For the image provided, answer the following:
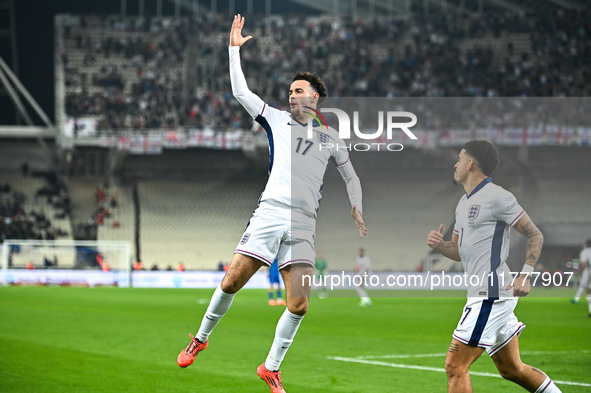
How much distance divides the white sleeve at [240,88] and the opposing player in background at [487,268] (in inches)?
74.4

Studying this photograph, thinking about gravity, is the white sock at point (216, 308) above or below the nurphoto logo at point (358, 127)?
below

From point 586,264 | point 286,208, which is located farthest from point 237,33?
point 586,264

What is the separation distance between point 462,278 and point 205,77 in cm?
3752

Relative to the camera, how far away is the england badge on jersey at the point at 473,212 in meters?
5.82

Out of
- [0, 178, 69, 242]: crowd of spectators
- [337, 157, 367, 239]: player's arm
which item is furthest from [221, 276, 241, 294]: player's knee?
[0, 178, 69, 242]: crowd of spectators

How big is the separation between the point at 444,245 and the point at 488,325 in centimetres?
80

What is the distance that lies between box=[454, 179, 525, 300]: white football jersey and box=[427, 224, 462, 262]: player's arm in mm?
209

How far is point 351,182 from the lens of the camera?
264 inches

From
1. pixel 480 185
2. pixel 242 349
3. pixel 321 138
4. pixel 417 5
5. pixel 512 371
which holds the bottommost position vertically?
pixel 242 349

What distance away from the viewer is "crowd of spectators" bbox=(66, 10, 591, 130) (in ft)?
131

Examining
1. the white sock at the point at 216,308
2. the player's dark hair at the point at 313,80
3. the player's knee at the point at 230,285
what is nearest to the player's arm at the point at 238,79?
the player's dark hair at the point at 313,80

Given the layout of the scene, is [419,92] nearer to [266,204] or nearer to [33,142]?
[33,142]

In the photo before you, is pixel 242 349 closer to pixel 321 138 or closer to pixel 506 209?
pixel 321 138

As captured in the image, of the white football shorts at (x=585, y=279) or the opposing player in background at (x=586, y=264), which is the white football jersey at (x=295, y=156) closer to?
the opposing player in background at (x=586, y=264)
